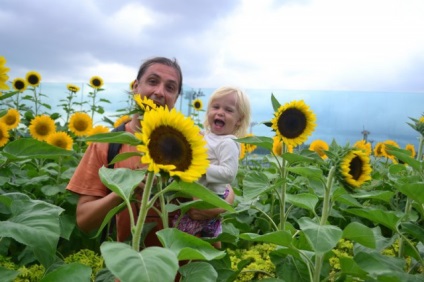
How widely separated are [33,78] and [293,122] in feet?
16.4

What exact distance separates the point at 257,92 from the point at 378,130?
2069mm

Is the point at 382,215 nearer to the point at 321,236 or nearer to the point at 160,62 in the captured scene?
the point at 321,236

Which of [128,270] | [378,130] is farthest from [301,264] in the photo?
[378,130]

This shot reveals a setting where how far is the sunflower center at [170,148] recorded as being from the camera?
1.10 m

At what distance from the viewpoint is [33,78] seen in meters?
6.30

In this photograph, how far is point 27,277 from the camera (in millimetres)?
2357

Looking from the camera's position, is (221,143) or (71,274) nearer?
(71,274)

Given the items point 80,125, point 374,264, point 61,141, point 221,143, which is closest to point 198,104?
point 80,125

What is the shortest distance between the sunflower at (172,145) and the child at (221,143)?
3.01 feet

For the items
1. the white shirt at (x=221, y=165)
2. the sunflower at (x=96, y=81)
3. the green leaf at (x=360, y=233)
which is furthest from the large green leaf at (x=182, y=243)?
the sunflower at (x=96, y=81)

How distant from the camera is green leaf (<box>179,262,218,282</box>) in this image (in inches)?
48.2

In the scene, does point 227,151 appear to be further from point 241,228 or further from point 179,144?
point 179,144

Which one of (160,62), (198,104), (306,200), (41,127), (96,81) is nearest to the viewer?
(306,200)

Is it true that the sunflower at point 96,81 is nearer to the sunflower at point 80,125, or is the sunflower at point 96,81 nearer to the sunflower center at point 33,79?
the sunflower center at point 33,79
